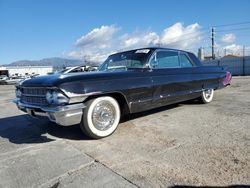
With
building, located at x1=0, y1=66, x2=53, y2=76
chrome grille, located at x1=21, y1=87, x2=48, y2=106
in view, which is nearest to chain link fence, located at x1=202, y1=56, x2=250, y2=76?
chrome grille, located at x1=21, y1=87, x2=48, y2=106

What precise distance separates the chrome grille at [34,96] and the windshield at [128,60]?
1.80 m

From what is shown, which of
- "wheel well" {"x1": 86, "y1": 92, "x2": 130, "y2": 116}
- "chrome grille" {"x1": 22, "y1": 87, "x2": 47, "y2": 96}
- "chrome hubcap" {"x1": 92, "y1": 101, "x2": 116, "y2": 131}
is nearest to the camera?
"chrome grille" {"x1": 22, "y1": 87, "x2": 47, "y2": 96}

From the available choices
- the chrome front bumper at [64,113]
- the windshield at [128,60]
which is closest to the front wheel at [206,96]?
the windshield at [128,60]

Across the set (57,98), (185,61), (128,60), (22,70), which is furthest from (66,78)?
(22,70)

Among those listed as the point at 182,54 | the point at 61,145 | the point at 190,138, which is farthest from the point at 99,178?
the point at 182,54

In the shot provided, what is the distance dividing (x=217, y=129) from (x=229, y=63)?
30.8 meters

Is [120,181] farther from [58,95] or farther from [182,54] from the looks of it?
[182,54]

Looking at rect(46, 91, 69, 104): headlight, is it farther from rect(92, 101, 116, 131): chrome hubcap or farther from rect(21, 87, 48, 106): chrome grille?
rect(92, 101, 116, 131): chrome hubcap

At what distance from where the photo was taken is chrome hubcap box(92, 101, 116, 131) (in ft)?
15.2

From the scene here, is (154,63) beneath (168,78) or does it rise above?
above

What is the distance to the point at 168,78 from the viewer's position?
584cm

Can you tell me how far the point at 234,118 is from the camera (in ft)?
18.5

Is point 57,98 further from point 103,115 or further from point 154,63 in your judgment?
point 154,63

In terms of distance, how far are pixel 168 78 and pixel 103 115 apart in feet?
6.14
